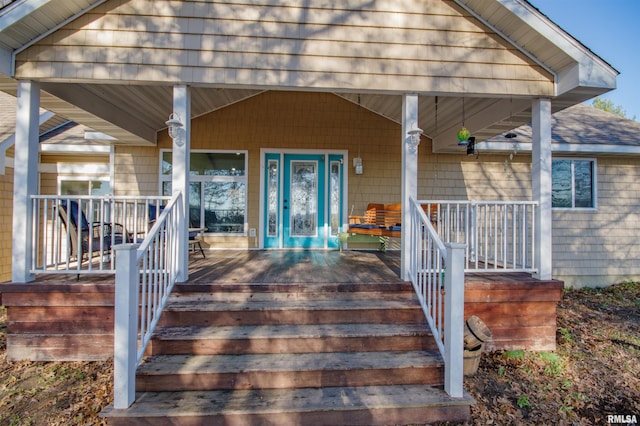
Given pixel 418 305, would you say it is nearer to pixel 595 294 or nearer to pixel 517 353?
pixel 517 353

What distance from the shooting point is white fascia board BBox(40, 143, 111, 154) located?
6.40 m

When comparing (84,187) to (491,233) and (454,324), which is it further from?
(491,233)

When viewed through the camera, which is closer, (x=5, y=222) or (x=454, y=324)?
(x=454, y=324)

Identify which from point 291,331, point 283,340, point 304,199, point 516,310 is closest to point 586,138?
point 516,310

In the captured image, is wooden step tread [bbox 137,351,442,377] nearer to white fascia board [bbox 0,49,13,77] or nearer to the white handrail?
the white handrail

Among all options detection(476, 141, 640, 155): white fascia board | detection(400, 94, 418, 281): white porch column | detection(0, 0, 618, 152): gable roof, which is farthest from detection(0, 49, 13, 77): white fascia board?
detection(476, 141, 640, 155): white fascia board

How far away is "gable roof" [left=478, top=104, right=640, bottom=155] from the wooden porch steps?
459 cm

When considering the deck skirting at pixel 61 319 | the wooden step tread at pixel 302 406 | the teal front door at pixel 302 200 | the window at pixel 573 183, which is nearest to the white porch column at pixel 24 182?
the deck skirting at pixel 61 319

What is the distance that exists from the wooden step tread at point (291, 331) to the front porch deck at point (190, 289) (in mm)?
505

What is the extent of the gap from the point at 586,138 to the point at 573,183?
878 mm

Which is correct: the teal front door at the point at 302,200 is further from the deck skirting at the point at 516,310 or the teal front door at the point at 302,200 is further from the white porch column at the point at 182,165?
the deck skirting at the point at 516,310

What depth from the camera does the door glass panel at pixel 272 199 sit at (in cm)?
675

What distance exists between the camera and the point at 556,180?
22.7ft

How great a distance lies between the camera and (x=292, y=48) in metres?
3.81
